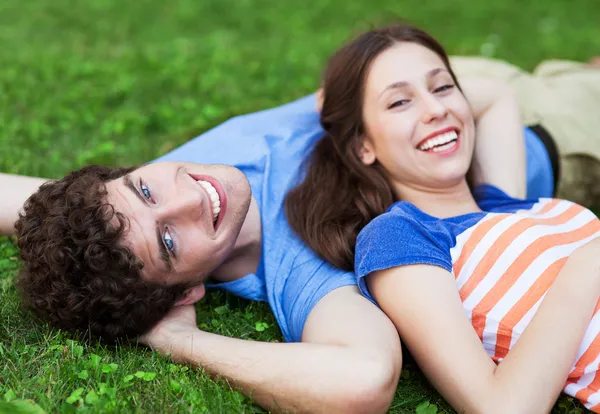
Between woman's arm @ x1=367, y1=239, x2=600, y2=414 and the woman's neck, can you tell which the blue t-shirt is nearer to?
woman's arm @ x1=367, y1=239, x2=600, y2=414

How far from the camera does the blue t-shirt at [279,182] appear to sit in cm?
363

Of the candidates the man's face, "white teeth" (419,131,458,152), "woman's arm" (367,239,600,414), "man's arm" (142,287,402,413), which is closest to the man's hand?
"man's arm" (142,287,402,413)

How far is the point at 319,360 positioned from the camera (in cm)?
303

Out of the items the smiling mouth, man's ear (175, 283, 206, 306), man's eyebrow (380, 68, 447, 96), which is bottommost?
man's ear (175, 283, 206, 306)

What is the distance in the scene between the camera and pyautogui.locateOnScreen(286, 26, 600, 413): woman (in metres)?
2.99

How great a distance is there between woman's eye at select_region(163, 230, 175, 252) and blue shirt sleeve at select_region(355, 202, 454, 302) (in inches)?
34.2

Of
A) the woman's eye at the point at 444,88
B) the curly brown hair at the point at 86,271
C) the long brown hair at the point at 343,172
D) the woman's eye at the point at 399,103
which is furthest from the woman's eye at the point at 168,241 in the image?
the woman's eye at the point at 444,88

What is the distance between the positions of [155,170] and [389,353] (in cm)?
143

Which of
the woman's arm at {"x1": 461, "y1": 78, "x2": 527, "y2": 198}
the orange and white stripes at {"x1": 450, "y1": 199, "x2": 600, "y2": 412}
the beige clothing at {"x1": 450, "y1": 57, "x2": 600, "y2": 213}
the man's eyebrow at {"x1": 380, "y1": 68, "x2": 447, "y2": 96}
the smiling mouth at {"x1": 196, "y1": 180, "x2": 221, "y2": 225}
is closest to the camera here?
the orange and white stripes at {"x1": 450, "y1": 199, "x2": 600, "y2": 412}

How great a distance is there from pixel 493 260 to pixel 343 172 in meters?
1.14

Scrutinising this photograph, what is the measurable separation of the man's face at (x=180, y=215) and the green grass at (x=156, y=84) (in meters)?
0.43

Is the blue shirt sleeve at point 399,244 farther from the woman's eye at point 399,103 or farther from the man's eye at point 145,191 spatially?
the man's eye at point 145,191

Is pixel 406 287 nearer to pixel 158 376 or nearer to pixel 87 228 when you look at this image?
pixel 158 376

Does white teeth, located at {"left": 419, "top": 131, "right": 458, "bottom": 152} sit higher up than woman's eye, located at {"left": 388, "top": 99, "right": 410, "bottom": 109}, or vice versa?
woman's eye, located at {"left": 388, "top": 99, "right": 410, "bottom": 109}
